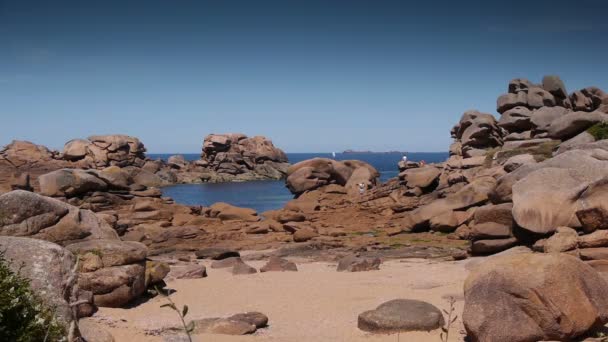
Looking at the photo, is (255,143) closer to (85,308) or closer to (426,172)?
(426,172)

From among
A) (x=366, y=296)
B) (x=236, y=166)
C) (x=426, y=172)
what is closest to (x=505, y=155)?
(x=426, y=172)

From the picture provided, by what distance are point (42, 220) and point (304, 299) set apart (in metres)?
8.87

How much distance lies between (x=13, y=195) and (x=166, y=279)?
5.93 m

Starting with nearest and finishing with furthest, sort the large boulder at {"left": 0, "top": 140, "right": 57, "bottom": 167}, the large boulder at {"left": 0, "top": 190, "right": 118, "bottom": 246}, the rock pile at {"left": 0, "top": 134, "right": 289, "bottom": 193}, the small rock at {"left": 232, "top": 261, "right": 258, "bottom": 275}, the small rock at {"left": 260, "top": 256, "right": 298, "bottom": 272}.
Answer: the large boulder at {"left": 0, "top": 190, "right": 118, "bottom": 246} < the small rock at {"left": 232, "top": 261, "right": 258, "bottom": 275} < the small rock at {"left": 260, "top": 256, "right": 298, "bottom": 272} < the rock pile at {"left": 0, "top": 134, "right": 289, "bottom": 193} < the large boulder at {"left": 0, "top": 140, "right": 57, "bottom": 167}

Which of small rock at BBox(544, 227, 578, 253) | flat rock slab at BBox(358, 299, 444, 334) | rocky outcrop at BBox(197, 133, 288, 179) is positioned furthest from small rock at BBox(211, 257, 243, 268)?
rocky outcrop at BBox(197, 133, 288, 179)

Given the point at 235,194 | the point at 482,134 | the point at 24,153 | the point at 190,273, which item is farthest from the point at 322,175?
the point at 24,153

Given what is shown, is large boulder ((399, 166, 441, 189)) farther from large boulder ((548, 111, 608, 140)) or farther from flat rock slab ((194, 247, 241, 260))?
flat rock slab ((194, 247, 241, 260))

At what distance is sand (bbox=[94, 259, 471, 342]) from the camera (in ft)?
42.4

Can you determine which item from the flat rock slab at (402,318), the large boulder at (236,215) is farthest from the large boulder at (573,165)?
the large boulder at (236,215)

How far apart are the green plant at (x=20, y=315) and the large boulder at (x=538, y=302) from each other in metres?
7.72

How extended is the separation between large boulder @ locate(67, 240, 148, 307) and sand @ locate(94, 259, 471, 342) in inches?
18.2

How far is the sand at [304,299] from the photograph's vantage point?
12.9 meters

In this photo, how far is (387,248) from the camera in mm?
28297

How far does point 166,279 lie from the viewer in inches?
794
